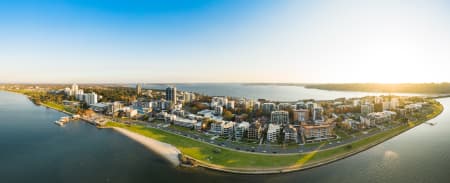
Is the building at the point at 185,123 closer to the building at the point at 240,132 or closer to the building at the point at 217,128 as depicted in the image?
the building at the point at 217,128

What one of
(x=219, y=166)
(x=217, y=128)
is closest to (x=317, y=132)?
(x=217, y=128)

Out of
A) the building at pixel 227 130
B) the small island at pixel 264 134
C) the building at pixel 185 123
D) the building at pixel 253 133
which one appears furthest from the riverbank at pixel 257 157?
the building at pixel 185 123

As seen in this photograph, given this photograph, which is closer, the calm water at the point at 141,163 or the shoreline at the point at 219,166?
the calm water at the point at 141,163

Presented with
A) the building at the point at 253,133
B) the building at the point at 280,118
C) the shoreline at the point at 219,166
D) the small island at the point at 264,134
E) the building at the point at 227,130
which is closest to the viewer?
the shoreline at the point at 219,166

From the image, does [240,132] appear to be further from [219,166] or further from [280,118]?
[280,118]

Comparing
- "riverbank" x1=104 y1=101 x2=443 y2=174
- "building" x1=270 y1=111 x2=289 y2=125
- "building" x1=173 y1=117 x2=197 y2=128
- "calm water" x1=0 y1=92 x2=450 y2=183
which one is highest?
"building" x1=270 y1=111 x2=289 y2=125

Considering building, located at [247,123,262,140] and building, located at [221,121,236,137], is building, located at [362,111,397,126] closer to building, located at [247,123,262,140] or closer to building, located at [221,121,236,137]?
building, located at [247,123,262,140]

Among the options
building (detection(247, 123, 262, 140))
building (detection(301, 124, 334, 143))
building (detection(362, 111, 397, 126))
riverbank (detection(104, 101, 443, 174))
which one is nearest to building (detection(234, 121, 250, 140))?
building (detection(247, 123, 262, 140))

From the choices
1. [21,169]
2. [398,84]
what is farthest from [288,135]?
[398,84]

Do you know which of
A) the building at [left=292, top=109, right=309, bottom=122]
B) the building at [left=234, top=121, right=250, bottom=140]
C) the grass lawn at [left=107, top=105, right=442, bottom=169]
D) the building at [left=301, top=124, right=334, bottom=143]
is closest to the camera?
the grass lawn at [left=107, top=105, right=442, bottom=169]
